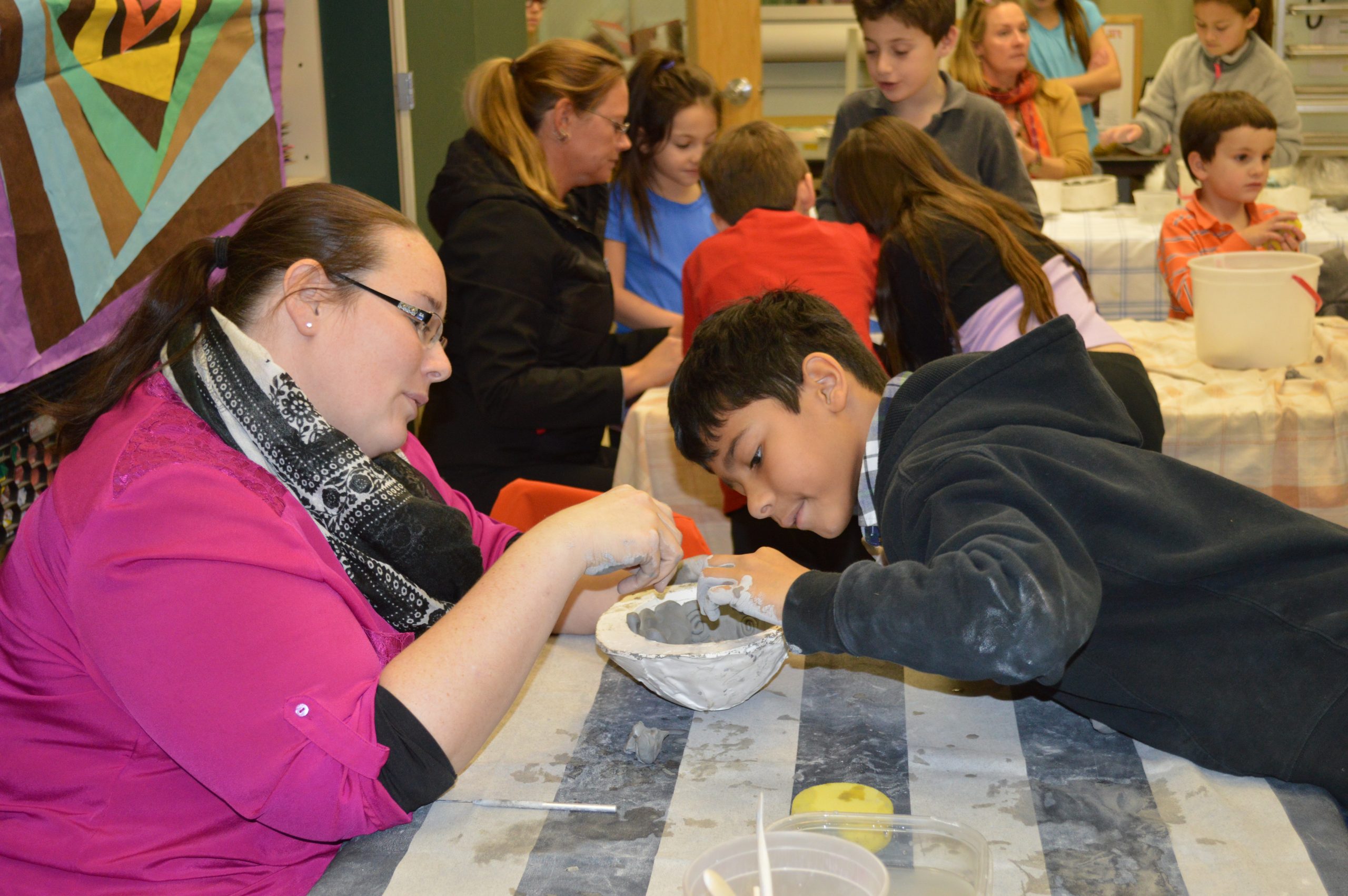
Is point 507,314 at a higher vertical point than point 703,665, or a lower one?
higher

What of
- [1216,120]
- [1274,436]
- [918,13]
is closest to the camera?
[1274,436]

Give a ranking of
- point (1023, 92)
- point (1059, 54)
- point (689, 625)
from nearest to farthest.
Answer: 1. point (689, 625)
2. point (1023, 92)
3. point (1059, 54)

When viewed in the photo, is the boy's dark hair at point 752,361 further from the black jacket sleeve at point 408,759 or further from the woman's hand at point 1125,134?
the woman's hand at point 1125,134

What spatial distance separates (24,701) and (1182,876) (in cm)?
106

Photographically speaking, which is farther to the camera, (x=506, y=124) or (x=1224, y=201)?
(x=1224, y=201)

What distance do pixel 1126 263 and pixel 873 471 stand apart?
90.3 inches

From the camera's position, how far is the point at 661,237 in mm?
3264

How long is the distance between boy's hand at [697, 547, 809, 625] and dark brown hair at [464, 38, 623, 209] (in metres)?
1.47

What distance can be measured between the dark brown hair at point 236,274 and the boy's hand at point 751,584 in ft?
1.69

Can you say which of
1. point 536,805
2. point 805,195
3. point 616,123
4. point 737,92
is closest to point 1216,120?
point 805,195

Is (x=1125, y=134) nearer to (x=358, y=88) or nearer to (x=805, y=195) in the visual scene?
(x=805, y=195)

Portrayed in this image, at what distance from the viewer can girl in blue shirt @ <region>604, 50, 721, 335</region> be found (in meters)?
3.10

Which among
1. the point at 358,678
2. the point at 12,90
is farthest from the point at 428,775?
the point at 12,90

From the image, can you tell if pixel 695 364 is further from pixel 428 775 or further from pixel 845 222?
pixel 845 222
